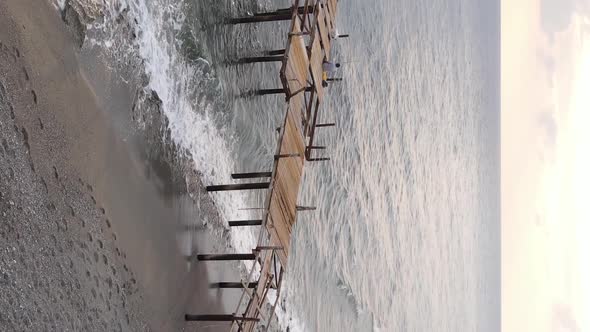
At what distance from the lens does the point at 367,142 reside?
17.1m

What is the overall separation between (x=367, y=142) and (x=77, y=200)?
38.4 feet

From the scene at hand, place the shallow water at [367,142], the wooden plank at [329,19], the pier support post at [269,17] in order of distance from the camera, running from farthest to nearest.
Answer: the wooden plank at [329,19], the pier support post at [269,17], the shallow water at [367,142]

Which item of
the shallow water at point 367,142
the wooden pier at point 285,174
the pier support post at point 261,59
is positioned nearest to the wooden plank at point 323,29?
the wooden pier at point 285,174

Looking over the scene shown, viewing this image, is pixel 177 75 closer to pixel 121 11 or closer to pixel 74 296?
pixel 121 11

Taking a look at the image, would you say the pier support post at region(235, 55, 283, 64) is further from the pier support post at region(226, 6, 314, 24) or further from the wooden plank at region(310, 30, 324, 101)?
the wooden plank at region(310, 30, 324, 101)

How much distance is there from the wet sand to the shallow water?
0.74 meters

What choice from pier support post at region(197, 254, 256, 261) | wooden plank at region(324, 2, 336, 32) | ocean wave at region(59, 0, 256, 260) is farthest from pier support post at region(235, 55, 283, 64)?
pier support post at region(197, 254, 256, 261)

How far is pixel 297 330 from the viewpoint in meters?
11.8

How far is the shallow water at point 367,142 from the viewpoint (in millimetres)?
8500

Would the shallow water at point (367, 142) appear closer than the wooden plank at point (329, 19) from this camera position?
Yes

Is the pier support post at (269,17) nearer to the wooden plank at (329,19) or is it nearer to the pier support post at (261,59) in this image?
the wooden plank at (329,19)

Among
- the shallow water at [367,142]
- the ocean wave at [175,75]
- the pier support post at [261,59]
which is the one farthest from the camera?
the pier support post at [261,59]

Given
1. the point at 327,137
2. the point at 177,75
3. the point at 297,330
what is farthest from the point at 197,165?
the point at 327,137

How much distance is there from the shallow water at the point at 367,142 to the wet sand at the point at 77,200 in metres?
0.74
